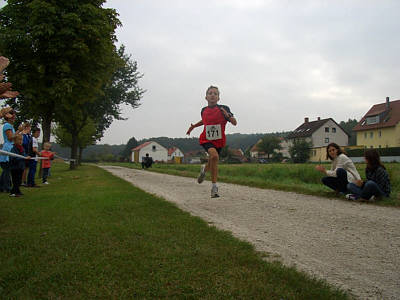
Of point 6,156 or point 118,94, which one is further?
point 118,94

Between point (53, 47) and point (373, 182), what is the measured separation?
1388 cm

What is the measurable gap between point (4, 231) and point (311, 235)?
380cm

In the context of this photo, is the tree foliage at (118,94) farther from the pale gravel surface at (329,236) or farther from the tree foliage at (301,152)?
the tree foliage at (301,152)

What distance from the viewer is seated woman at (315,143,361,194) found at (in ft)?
24.6

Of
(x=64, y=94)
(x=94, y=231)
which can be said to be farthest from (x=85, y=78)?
(x=94, y=231)

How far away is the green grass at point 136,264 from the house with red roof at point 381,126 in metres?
56.4

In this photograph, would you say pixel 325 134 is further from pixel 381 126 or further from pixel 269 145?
pixel 381 126

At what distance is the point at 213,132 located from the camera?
7297 millimetres

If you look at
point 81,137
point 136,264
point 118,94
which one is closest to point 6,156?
point 136,264

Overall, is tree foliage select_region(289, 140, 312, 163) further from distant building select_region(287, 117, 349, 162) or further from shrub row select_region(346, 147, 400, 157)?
distant building select_region(287, 117, 349, 162)

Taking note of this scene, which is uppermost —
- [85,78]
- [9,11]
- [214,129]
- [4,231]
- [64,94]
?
[9,11]

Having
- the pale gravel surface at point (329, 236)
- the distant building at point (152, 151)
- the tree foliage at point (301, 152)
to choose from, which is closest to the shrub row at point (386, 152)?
the tree foliage at point (301, 152)

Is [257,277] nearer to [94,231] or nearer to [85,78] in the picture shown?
[94,231]

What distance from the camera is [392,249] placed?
346 cm
